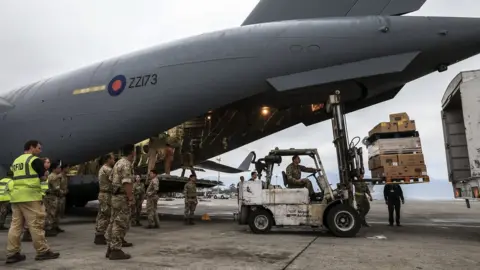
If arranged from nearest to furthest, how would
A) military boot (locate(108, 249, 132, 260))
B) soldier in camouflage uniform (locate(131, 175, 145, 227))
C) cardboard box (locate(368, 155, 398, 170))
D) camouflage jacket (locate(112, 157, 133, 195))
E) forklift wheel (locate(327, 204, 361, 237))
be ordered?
military boot (locate(108, 249, 132, 260)), camouflage jacket (locate(112, 157, 133, 195)), forklift wheel (locate(327, 204, 361, 237)), cardboard box (locate(368, 155, 398, 170)), soldier in camouflage uniform (locate(131, 175, 145, 227))

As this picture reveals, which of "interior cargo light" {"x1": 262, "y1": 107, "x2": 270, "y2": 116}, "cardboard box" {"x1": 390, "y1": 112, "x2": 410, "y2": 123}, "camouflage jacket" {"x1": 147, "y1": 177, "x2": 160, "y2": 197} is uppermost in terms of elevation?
"interior cargo light" {"x1": 262, "y1": 107, "x2": 270, "y2": 116}

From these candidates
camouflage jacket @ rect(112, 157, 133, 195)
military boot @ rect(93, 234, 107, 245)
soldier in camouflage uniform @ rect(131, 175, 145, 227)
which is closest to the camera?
camouflage jacket @ rect(112, 157, 133, 195)

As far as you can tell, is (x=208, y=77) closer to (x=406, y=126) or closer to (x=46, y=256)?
(x=406, y=126)

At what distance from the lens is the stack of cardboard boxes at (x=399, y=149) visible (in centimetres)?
925

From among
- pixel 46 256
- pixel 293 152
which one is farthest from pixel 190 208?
pixel 46 256

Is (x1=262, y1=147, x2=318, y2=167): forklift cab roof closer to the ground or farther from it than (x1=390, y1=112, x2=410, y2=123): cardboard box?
closer to the ground

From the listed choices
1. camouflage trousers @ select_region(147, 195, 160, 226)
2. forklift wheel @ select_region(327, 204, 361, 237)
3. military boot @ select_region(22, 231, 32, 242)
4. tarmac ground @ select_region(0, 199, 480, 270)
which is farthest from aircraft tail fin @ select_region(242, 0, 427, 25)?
military boot @ select_region(22, 231, 32, 242)

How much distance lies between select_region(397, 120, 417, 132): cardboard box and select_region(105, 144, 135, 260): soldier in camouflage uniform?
7.24 meters

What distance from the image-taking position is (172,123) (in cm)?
964

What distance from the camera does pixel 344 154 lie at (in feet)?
24.8

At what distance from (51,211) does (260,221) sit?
459 cm

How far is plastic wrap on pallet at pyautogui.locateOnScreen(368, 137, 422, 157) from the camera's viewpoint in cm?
932

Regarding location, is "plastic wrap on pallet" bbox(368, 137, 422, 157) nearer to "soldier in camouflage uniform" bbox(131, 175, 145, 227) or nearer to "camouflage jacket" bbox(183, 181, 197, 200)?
"camouflage jacket" bbox(183, 181, 197, 200)

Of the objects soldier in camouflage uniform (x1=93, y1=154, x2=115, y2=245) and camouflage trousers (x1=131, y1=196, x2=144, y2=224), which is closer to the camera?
soldier in camouflage uniform (x1=93, y1=154, x2=115, y2=245)
